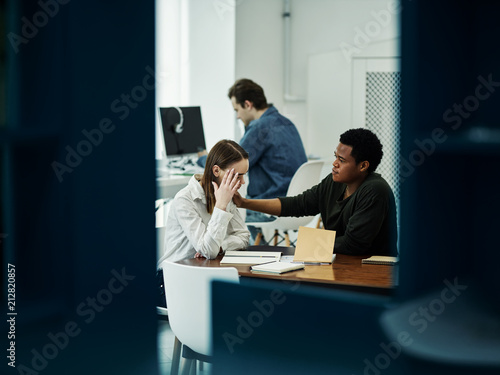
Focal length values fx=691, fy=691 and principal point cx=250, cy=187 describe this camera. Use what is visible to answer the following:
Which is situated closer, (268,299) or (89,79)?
(89,79)

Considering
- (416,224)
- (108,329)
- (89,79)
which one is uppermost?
(89,79)

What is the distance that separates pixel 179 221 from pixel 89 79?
164 cm

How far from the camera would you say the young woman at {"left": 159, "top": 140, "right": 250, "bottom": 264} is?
313cm

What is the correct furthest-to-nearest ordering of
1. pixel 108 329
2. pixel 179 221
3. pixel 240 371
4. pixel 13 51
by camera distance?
pixel 179 221 < pixel 240 371 < pixel 108 329 < pixel 13 51

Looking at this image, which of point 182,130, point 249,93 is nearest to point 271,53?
point 182,130

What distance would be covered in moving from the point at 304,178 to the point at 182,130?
4.05ft

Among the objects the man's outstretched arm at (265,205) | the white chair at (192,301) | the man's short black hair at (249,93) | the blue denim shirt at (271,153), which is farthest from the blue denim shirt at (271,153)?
the white chair at (192,301)

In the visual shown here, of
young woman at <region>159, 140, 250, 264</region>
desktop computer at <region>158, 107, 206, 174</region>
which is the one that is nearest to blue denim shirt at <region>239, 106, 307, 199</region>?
desktop computer at <region>158, 107, 206, 174</region>

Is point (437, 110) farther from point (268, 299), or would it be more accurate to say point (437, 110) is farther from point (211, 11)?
point (211, 11)

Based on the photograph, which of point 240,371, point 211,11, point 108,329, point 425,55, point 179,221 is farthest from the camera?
point 211,11

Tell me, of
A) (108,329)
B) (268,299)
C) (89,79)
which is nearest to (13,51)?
(89,79)

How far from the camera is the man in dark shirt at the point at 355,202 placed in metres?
3.19

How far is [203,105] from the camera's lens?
21.0 feet

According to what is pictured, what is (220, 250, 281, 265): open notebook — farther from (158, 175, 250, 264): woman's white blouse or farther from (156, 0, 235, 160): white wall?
(156, 0, 235, 160): white wall
